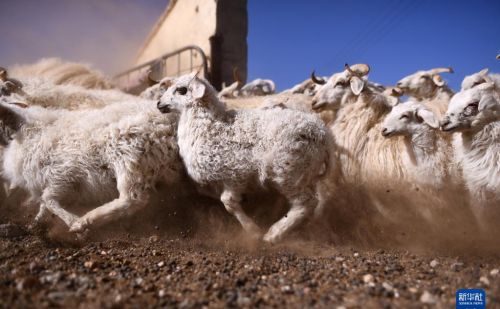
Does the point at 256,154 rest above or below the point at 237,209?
above

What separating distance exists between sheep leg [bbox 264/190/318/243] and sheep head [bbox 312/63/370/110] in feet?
5.26

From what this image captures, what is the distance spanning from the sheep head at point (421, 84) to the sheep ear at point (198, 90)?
13.1ft

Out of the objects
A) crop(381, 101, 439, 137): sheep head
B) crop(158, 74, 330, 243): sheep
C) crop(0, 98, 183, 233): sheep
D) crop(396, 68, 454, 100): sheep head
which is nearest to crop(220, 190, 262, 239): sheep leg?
crop(158, 74, 330, 243): sheep

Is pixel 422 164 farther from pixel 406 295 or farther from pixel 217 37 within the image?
pixel 217 37

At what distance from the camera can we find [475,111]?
318 centimetres

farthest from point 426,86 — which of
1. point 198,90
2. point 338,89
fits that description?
point 198,90

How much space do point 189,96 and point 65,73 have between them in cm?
444

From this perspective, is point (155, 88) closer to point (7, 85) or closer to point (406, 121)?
point (7, 85)

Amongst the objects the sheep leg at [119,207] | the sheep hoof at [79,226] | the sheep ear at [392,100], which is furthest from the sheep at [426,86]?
the sheep hoof at [79,226]

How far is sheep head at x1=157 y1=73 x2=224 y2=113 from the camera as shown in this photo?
3723mm

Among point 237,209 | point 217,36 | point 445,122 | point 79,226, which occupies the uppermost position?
point 217,36

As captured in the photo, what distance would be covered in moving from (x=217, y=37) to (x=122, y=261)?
6.80 m

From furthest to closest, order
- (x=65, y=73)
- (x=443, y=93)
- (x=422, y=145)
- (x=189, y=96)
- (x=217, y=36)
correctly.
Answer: (x=217, y=36)
(x=65, y=73)
(x=443, y=93)
(x=189, y=96)
(x=422, y=145)

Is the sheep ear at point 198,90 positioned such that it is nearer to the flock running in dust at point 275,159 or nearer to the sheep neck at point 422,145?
the flock running in dust at point 275,159
